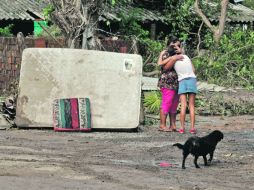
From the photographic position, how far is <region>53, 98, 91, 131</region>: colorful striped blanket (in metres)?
12.8

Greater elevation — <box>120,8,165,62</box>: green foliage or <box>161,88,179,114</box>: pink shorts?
<box>120,8,165,62</box>: green foliage

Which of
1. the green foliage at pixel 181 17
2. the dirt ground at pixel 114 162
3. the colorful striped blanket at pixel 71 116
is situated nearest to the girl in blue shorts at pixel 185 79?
the dirt ground at pixel 114 162

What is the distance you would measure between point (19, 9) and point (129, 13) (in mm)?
4816

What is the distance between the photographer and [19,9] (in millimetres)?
33625

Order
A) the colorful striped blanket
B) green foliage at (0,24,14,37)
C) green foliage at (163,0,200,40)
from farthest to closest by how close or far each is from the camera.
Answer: green foliage at (163,0,200,40) → green foliage at (0,24,14,37) → the colorful striped blanket

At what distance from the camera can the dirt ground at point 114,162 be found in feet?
25.7

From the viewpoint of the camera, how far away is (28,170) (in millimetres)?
8430

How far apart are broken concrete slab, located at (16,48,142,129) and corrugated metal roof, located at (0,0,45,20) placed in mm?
19029

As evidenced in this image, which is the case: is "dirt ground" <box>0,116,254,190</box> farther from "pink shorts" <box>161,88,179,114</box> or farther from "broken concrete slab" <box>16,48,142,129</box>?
"pink shorts" <box>161,88,179,114</box>

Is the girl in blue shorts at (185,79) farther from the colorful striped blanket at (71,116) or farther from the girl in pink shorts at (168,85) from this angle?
the colorful striped blanket at (71,116)

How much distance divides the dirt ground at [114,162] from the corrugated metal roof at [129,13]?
17308 mm

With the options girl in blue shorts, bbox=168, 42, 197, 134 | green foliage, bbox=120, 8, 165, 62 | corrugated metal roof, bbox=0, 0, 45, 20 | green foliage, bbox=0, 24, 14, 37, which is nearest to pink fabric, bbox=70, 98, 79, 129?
girl in blue shorts, bbox=168, 42, 197, 134

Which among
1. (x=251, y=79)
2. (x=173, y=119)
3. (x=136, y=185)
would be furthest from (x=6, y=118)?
(x=251, y=79)

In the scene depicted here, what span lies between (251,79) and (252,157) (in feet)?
32.5
